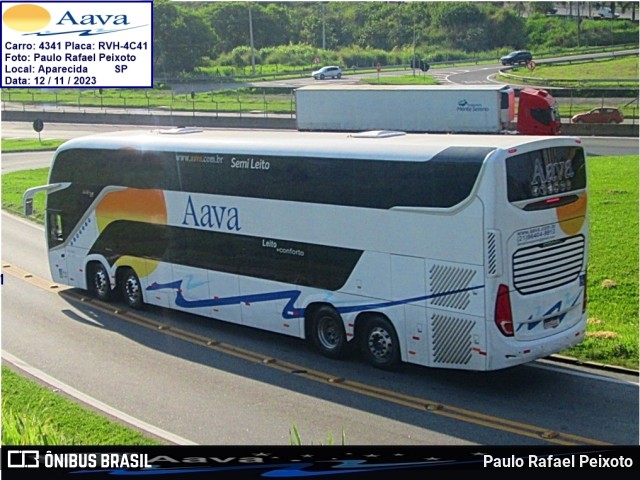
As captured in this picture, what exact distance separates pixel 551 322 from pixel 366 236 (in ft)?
9.82

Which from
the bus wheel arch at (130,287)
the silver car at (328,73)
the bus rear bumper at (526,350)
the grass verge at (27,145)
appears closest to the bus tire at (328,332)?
the bus rear bumper at (526,350)

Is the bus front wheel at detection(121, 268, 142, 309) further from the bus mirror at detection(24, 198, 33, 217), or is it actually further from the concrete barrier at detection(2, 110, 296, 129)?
the concrete barrier at detection(2, 110, 296, 129)

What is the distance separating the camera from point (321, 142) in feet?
51.4

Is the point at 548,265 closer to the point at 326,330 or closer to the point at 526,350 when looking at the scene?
the point at 526,350

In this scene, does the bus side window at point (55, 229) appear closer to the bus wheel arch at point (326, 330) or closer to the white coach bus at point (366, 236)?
the white coach bus at point (366, 236)

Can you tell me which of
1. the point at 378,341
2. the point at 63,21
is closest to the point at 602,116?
the point at 378,341

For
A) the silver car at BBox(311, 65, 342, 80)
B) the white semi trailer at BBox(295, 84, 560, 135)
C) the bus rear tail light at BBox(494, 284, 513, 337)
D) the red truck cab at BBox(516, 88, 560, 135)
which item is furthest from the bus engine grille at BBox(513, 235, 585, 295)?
the silver car at BBox(311, 65, 342, 80)

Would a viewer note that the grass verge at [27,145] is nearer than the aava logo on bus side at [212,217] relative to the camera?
No

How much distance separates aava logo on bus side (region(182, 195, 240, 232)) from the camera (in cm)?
1678

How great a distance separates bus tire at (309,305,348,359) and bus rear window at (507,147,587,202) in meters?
3.76

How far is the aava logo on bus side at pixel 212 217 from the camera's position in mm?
16781

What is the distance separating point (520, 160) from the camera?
13266mm

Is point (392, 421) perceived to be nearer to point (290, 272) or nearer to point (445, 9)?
point (290, 272)
